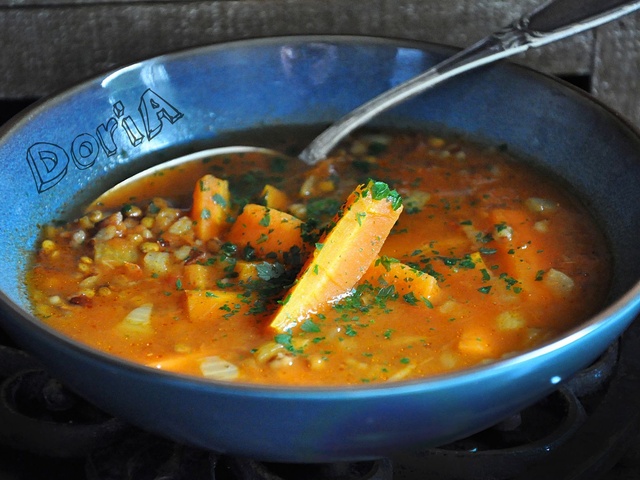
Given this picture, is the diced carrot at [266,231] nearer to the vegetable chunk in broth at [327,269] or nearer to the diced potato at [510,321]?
the vegetable chunk in broth at [327,269]

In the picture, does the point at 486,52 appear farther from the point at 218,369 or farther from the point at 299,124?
the point at 218,369

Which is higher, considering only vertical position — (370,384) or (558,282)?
(370,384)

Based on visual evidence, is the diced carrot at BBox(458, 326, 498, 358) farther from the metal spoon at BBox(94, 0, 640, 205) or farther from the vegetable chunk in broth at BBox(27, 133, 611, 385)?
the metal spoon at BBox(94, 0, 640, 205)

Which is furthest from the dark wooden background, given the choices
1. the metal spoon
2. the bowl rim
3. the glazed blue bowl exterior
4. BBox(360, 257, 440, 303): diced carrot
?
the bowl rim

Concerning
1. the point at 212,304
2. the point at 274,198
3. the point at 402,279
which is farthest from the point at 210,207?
the point at 402,279

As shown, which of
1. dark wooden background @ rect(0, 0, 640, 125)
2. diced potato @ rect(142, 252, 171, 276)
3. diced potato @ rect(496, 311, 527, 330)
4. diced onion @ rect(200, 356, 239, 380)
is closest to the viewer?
diced onion @ rect(200, 356, 239, 380)

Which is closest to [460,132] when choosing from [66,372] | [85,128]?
[85,128]

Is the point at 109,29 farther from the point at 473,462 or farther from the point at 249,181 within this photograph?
the point at 473,462
